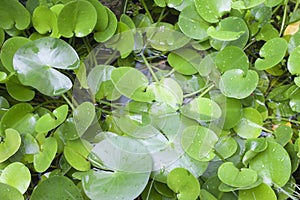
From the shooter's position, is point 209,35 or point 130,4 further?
point 130,4

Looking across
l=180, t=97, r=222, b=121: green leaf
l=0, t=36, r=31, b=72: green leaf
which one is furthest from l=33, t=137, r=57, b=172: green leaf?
l=180, t=97, r=222, b=121: green leaf

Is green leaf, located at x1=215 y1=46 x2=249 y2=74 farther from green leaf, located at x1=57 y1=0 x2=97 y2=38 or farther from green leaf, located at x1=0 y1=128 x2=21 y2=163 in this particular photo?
green leaf, located at x1=0 y1=128 x2=21 y2=163

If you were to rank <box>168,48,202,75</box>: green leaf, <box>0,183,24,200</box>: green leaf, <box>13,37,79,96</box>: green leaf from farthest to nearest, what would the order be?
<box>168,48,202,75</box>: green leaf < <box>13,37,79,96</box>: green leaf < <box>0,183,24,200</box>: green leaf

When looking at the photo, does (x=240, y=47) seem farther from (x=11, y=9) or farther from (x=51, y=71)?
(x=11, y=9)

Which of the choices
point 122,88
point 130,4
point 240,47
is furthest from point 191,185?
point 130,4

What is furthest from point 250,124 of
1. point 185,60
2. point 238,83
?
point 185,60

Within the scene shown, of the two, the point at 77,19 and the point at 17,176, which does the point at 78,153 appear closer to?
the point at 17,176
